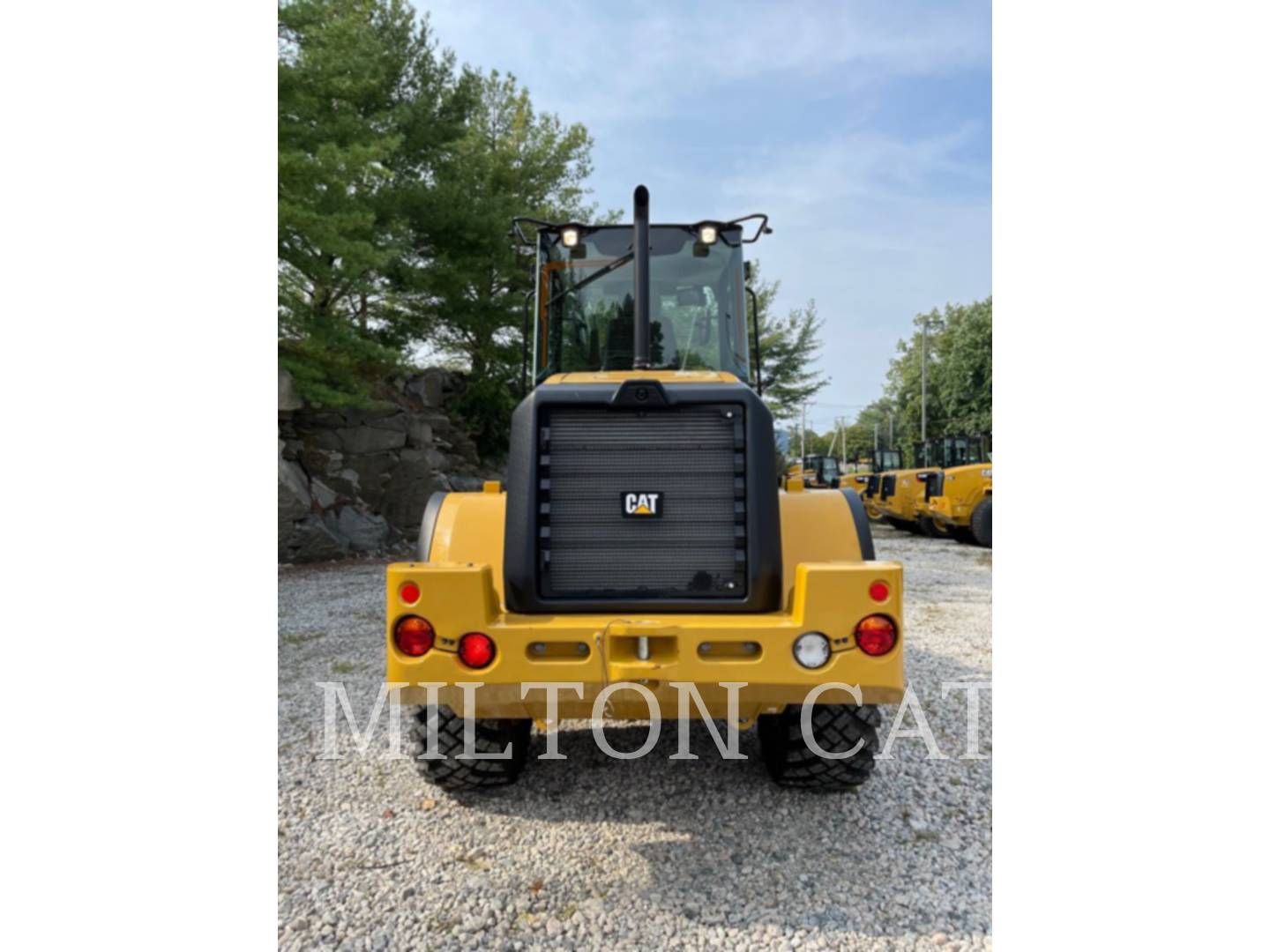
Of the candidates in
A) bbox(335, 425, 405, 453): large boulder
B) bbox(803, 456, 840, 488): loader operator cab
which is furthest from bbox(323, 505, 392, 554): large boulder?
bbox(803, 456, 840, 488): loader operator cab

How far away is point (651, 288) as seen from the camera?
3.96 metres

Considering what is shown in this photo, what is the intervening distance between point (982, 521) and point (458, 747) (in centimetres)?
1239

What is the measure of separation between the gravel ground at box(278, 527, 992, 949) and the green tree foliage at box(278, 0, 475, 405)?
697cm

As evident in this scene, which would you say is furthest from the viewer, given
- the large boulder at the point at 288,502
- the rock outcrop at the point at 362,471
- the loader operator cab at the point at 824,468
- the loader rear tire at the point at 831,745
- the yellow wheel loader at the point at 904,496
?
the loader operator cab at the point at 824,468

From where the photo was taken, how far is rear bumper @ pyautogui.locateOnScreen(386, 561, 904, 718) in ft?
8.43

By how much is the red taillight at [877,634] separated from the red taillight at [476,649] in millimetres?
1216

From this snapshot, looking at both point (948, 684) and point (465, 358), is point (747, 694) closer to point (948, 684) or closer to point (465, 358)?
point (948, 684)

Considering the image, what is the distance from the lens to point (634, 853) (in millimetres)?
2891

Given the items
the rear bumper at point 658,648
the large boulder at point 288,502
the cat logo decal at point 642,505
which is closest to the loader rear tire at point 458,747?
the rear bumper at point 658,648

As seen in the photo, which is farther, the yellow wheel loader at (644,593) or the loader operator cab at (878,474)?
the loader operator cab at (878,474)

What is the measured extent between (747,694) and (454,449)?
1227cm

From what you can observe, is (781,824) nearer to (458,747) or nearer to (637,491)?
(458,747)

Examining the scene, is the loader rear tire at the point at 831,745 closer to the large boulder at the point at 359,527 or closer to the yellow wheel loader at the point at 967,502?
the large boulder at the point at 359,527

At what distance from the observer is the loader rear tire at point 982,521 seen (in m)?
13.6
